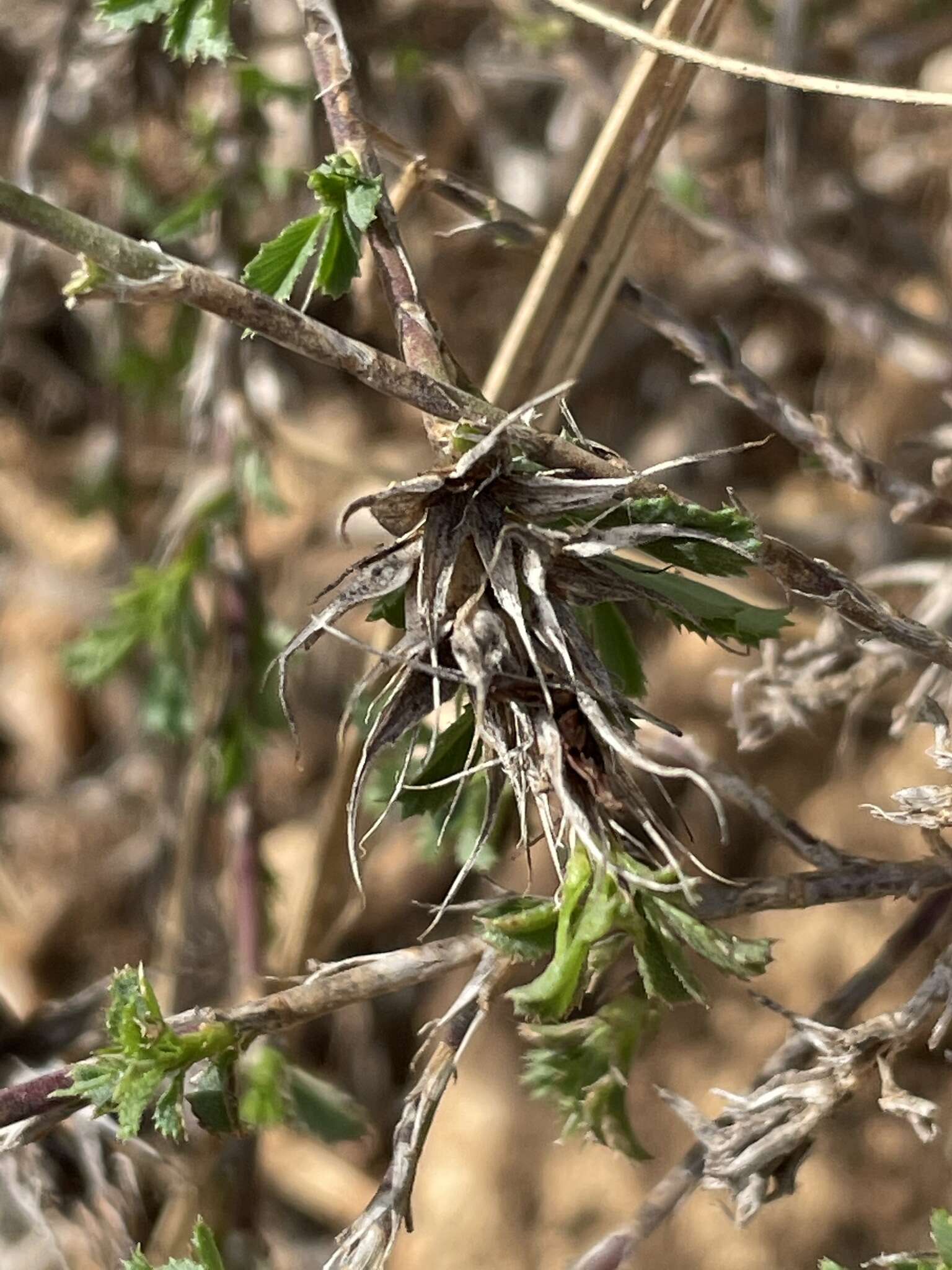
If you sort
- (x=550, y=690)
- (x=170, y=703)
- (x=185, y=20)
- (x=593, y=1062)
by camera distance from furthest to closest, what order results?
(x=170, y=703)
(x=185, y=20)
(x=593, y=1062)
(x=550, y=690)

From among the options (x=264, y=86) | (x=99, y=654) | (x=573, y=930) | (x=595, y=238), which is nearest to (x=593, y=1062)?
(x=573, y=930)

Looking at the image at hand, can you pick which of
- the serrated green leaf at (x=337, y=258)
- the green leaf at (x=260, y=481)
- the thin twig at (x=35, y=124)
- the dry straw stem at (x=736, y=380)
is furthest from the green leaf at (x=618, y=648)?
the thin twig at (x=35, y=124)

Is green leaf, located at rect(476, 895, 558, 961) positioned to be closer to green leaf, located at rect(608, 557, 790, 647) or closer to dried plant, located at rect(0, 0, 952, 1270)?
dried plant, located at rect(0, 0, 952, 1270)

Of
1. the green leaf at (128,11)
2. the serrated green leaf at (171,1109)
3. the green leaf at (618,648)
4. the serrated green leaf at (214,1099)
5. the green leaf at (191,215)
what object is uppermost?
the green leaf at (128,11)

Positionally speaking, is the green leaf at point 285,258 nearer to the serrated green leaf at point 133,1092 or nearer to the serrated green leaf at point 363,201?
the serrated green leaf at point 363,201

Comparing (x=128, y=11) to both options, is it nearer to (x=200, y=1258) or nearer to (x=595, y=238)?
(x=595, y=238)

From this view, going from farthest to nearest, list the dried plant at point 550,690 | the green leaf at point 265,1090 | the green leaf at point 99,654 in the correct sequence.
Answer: the green leaf at point 99,654 < the green leaf at point 265,1090 < the dried plant at point 550,690
